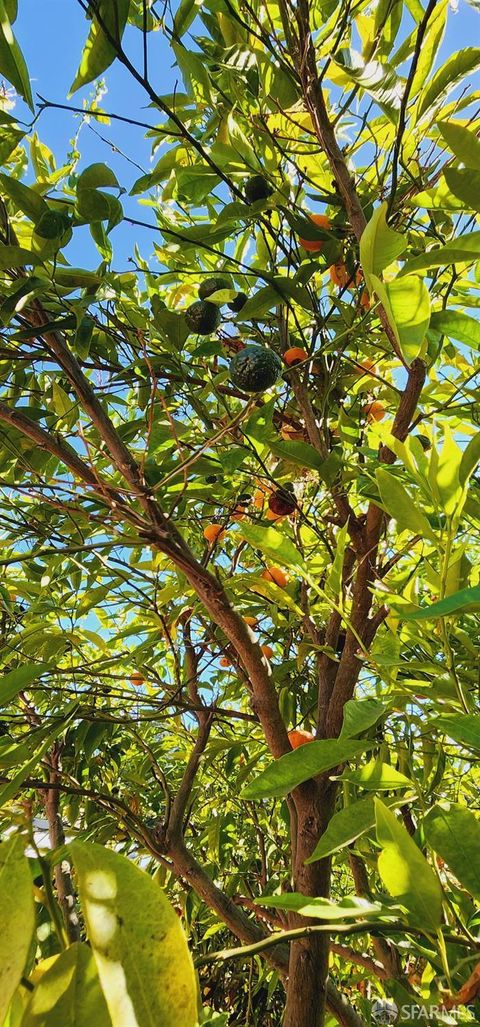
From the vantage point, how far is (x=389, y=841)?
364 millimetres

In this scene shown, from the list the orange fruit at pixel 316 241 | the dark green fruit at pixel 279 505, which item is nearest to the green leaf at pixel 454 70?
the orange fruit at pixel 316 241

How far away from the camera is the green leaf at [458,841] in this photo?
0.41 meters

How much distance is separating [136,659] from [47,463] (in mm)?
420

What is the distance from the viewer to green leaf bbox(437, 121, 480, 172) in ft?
1.42

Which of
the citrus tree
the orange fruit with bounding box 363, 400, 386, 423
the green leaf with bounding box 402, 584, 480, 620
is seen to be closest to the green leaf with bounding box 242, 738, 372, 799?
the citrus tree

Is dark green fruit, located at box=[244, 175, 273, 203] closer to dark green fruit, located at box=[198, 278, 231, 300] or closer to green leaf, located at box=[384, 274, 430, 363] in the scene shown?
dark green fruit, located at box=[198, 278, 231, 300]

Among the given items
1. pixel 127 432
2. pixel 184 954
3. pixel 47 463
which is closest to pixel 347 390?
pixel 127 432

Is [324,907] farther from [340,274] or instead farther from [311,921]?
[340,274]

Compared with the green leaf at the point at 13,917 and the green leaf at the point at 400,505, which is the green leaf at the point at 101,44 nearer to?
the green leaf at the point at 400,505

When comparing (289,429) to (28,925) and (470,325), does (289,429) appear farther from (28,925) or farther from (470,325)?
(28,925)

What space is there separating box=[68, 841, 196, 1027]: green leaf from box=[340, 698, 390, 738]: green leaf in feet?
0.77

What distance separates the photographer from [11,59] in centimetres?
62

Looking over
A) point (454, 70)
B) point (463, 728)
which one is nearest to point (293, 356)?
point (454, 70)

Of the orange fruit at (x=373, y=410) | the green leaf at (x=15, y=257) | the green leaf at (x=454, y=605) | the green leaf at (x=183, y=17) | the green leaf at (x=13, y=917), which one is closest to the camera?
the green leaf at (x=13, y=917)
